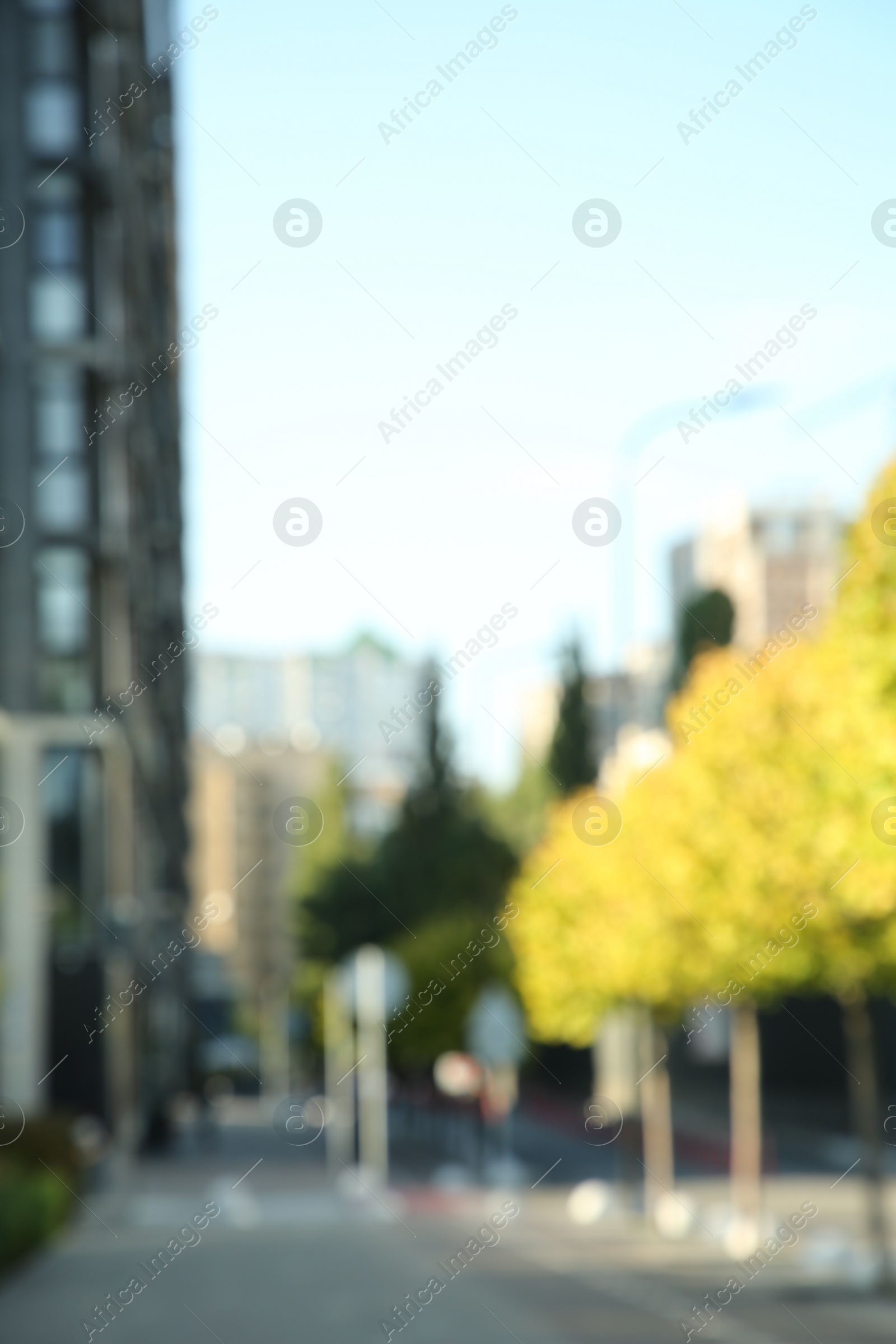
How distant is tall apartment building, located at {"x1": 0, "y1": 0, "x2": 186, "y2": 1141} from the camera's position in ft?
123

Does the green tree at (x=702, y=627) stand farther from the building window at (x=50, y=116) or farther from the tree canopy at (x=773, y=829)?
the tree canopy at (x=773, y=829)

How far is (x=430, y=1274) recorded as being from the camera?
71.3 ft

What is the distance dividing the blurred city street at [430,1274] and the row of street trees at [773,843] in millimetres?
1635

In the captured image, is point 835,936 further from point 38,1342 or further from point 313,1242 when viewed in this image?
point 313,1242

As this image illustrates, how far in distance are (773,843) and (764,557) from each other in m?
132

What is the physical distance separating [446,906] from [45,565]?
138ft

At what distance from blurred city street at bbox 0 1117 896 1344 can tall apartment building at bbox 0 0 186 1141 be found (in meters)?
3.92

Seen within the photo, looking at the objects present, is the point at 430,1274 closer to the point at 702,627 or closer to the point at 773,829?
the point at 773,829

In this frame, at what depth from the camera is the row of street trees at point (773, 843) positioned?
46.9 feet

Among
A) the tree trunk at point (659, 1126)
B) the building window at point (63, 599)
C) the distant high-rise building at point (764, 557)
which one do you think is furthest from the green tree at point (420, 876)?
the distant high-rise building at point (764, 557)

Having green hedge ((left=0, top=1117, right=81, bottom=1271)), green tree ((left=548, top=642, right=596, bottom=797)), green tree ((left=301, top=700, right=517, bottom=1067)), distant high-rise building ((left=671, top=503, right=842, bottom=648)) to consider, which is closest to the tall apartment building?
green hedge ((left=0, top=1117, right=81, bottom=1271))

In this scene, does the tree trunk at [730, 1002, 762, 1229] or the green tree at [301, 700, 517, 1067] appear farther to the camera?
the green tree at [301, 700, 517, 1067]

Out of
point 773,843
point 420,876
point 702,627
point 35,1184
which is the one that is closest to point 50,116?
point 35,1184

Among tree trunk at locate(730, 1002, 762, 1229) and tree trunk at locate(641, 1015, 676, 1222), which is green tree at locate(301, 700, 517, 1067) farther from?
tree trunk at locate(730, 1002, 762, 1229)
